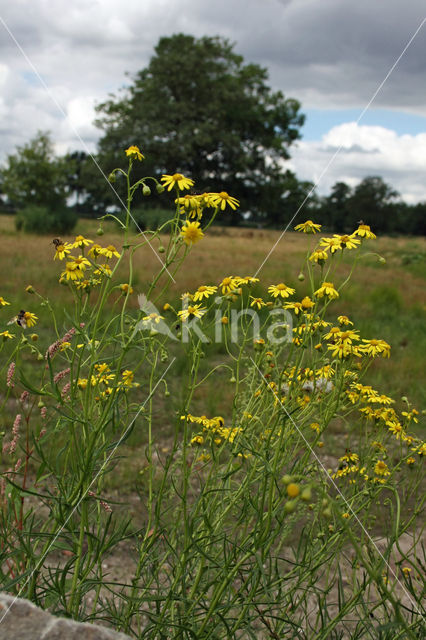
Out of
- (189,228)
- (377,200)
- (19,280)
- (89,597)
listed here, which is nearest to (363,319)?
(19,280)

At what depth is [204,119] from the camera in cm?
2545

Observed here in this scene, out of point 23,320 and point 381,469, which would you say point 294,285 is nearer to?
point 381,469

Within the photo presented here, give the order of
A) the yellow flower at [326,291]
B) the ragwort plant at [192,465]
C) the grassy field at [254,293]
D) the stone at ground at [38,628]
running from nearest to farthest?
the stone at ground at [38,628]
the ragwort plant at [192,465]
the yellow flower at [326,291]
the grassy field at [254,293]

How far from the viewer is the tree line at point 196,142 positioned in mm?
20891

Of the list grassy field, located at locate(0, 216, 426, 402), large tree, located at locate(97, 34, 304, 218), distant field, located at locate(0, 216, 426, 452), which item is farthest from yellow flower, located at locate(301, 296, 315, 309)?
large tree, located at locate(97, 34, 304, 218)

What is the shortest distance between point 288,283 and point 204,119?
20.8 meters

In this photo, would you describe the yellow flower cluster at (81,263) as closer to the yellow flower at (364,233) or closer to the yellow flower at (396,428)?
the yellow flower at (364,233)

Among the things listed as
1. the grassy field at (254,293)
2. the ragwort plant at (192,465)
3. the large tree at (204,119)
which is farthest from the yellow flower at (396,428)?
the large tree at (204,119)

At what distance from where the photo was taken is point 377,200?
16.8 m

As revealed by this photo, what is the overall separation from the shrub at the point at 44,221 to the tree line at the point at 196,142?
2318 mm

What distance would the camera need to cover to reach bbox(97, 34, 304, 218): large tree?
24.2 meters

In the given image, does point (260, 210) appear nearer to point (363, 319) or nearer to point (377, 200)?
point (377, 200)

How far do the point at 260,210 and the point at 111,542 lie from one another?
26.2 m

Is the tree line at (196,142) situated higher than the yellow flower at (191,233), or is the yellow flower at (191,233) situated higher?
the tree line at (196,142)
